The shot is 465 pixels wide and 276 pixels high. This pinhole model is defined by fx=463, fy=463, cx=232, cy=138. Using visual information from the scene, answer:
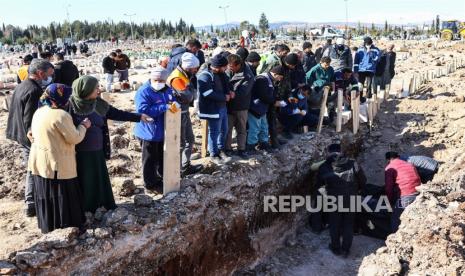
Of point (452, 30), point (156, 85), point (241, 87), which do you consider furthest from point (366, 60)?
point (452, 30)

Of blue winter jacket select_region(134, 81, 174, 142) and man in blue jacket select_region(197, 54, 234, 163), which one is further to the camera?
man in blue jacket select_region(197, 54, 234, 163)

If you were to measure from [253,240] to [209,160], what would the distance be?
131 centimetres

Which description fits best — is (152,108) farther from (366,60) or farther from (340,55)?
(366,60)

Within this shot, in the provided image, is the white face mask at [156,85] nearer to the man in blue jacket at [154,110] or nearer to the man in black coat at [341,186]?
the man in blue jacket at [154,110]

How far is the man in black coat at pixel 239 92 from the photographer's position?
645 centimetres

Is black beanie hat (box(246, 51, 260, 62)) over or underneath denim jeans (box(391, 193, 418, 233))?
over

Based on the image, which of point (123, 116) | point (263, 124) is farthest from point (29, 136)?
point (263, 124)

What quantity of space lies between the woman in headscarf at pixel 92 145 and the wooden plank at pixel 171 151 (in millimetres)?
590

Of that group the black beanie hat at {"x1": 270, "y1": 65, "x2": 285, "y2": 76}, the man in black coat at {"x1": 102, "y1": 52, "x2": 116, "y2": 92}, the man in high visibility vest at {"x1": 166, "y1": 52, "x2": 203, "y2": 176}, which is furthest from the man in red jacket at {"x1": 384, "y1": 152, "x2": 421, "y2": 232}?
the man in black coat at {"x1": 102, "y1": 52, "x2": 116, "y2": 92}

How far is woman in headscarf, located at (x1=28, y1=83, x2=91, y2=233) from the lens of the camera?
13.4 feet

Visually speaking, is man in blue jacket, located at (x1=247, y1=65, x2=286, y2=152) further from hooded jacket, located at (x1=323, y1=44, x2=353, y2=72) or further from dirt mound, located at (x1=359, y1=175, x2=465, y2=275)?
hooded jacket, located at (x1=323, y1=44, x2=353, y2=72)

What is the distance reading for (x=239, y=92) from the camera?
6469mm

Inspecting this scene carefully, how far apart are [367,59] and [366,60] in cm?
3

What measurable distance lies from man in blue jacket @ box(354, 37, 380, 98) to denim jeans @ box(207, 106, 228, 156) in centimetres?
623
